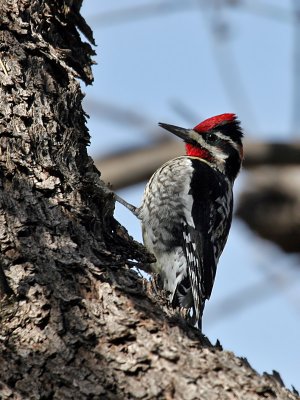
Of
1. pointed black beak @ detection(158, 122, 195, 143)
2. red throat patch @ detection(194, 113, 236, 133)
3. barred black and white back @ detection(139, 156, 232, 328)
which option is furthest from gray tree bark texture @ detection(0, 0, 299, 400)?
red throat patch @ detection(194, 113, 236, 133)

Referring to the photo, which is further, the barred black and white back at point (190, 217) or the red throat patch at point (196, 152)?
the red throat patch at point (196, 152)

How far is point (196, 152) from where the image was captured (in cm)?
584

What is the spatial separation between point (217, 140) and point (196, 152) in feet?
0.59

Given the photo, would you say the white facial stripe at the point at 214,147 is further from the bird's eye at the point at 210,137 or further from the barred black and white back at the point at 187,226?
the barred black and white back at the point at 187,226

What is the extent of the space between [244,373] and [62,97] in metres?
1.76

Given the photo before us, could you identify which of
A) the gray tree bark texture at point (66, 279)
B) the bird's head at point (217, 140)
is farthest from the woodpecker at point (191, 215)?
the gray tree bark texture at point (66, 279)

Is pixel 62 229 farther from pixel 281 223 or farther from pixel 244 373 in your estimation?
pixel 281 223

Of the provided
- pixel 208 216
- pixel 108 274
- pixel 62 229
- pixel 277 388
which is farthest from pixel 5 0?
pixel 277 388

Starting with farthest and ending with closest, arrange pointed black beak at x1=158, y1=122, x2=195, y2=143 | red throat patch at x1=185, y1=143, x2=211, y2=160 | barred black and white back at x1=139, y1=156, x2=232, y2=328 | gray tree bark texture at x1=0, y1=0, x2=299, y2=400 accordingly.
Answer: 1. red throat patch at x1=185, y1=143, x2=211, y2=160
2. pointed black beak at x1=158, y1=122, x2=195, y2=143
3. barred black and white back at x1=139, y1=156, x2=232, y2=328
4. gray tree bark texture at x1=0, y1=0, x2=299, y2=400

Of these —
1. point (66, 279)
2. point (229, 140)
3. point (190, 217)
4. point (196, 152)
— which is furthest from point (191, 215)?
point (66, 279)

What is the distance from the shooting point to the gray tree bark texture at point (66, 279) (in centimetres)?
257

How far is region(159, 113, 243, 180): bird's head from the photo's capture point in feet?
18.9

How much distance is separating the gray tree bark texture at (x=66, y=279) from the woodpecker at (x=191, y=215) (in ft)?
3.96

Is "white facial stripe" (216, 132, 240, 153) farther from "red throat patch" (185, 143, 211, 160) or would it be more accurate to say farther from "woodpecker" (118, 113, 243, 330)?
"red throat patch" (185, 143, 211, 160)
